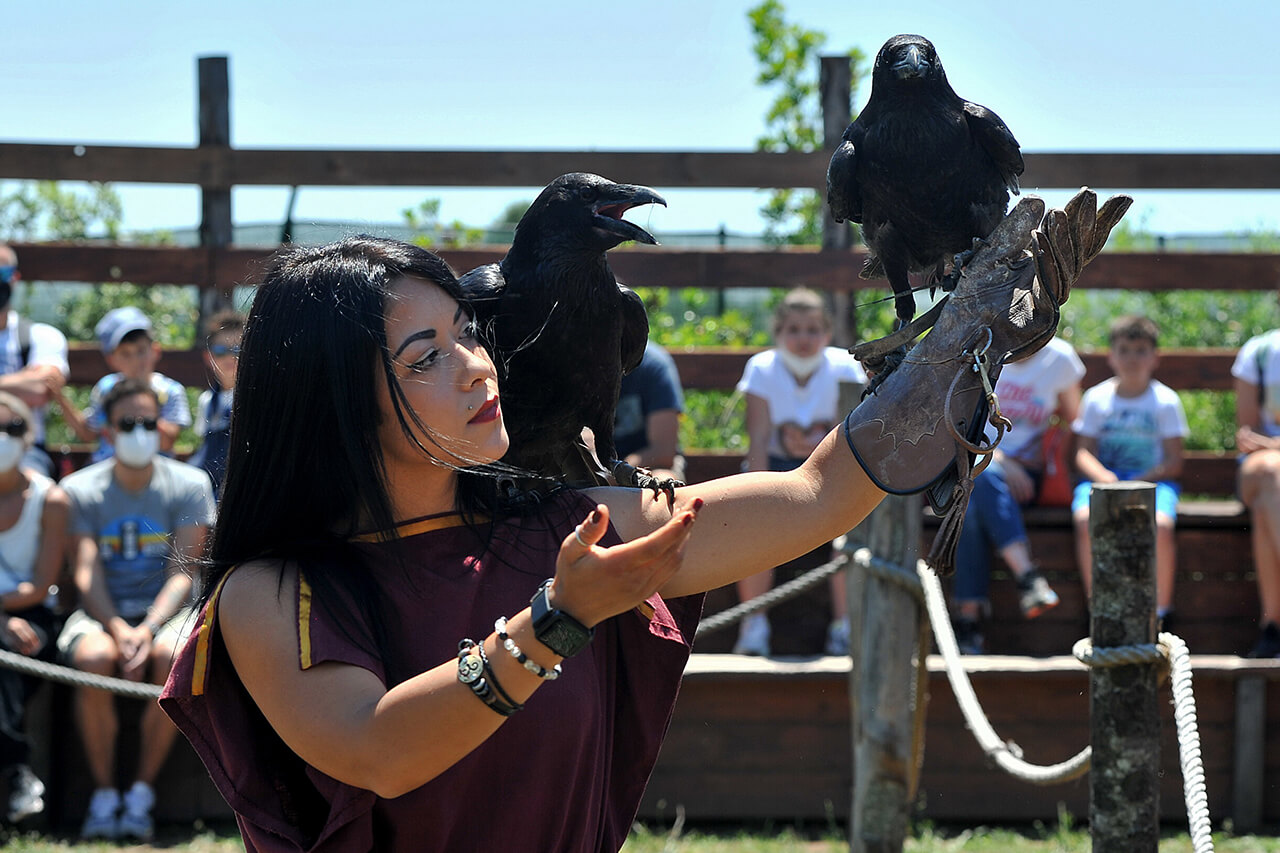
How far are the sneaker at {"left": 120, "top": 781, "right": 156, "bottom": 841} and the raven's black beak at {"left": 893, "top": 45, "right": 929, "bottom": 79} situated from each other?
394cm

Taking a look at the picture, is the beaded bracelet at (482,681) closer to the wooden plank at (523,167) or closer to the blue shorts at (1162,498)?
the blue shorts at (1162,498)

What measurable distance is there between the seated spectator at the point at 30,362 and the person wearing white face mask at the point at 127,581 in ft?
0.92

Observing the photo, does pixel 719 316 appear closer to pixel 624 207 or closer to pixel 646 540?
pixel 624 207

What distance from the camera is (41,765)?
15.1 feet

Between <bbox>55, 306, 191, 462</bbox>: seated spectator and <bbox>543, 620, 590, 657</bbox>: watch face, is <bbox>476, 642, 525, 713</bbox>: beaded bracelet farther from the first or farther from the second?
<bbox>55, 306, 191, 462</bbox>: seated spectator

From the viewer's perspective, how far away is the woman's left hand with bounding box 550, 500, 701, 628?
1149 millimetres

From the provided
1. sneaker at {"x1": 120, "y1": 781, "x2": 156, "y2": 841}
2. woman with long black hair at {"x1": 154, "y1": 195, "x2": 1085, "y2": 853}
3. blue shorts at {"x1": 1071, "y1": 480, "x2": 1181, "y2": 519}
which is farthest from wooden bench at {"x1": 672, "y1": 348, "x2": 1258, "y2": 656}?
woman with long black hair at {"x1": 154, "y1": 195, "x2": 1085, "y2": 853}

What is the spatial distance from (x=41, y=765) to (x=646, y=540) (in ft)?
14.0

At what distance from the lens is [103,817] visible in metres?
4.45

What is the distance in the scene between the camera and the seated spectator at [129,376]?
16.5ft

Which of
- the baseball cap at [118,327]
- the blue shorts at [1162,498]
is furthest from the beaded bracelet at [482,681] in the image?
the baseball cap at [118,327]

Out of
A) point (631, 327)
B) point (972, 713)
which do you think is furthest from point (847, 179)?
point (972, 713)

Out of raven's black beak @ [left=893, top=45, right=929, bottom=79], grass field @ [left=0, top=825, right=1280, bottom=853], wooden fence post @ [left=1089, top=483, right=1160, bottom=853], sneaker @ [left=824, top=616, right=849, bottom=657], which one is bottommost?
grass field @ [left=0, top=825, right=1280, bottom=853]

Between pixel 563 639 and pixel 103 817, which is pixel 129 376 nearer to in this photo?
pixel 103 817
